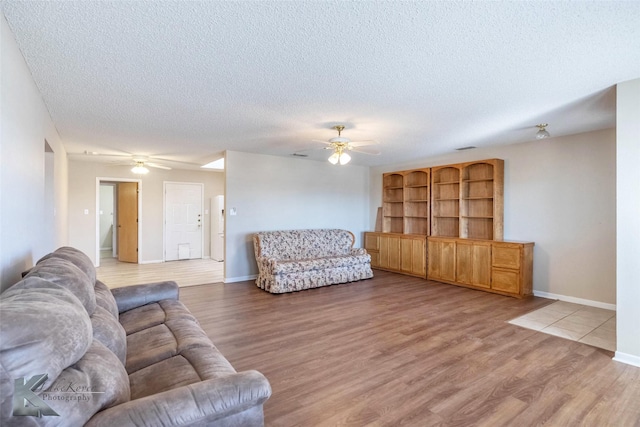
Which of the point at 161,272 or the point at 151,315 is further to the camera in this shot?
the point at 161,272

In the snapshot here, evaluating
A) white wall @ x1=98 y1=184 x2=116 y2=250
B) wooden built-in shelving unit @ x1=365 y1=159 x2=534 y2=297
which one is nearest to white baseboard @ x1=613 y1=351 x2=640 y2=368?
wooden built-in shelving unit @ x1=365 y1=159 x2=534 y2=297

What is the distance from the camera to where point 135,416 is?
104cm

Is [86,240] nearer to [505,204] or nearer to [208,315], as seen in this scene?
[208,315]

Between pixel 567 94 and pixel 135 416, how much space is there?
12.9 feet

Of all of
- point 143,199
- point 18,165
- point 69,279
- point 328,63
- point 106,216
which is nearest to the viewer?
point 69,279

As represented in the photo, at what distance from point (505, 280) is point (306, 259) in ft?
10.6

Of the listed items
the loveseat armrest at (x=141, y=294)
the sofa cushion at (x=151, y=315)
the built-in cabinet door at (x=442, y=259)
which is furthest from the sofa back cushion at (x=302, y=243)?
the sofa cushion at (x=151, y=315)

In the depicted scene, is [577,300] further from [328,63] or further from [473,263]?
[328,63]

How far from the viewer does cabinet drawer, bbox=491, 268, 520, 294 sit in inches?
187

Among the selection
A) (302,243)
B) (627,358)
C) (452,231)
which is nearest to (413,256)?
(452,231)

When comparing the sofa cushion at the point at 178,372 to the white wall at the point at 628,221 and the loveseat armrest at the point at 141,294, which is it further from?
the white wall at the point at 628,221

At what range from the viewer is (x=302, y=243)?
6070 mm

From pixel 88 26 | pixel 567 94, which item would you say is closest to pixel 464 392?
pixel 567 94

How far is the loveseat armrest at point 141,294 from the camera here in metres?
2.69
